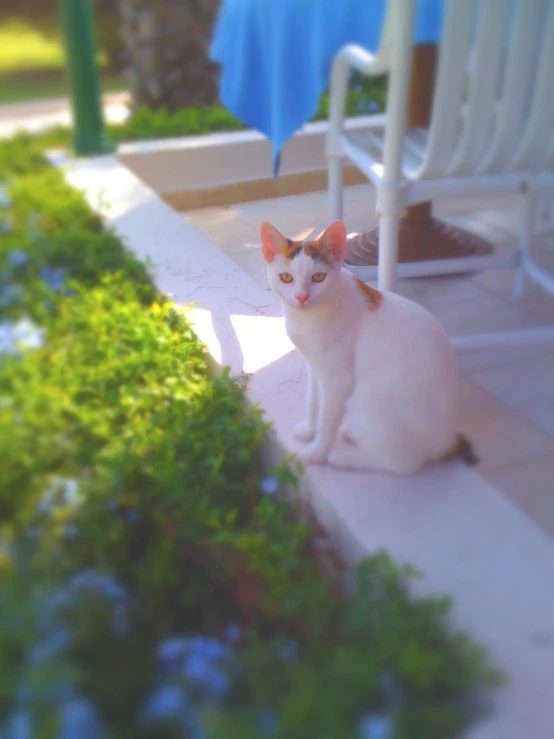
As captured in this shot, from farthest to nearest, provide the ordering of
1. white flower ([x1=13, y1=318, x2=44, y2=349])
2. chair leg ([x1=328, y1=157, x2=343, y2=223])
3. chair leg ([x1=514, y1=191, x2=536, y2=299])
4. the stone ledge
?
chair leg ([x1=328, y1=157, x2=343, y2=223]) < chair leg ([x1=514, y1=191, x2=536, y2=299]) < white flower ([x1=13, y1=318, x2=44, y2=349]) < the stone ledge

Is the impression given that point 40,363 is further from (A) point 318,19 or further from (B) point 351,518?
(A) point 318,19

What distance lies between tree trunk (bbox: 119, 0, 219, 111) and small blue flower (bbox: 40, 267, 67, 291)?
10.6 feet

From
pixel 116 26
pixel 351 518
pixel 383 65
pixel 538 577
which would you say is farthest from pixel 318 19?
pixel 116 26

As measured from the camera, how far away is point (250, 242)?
3.48 metres

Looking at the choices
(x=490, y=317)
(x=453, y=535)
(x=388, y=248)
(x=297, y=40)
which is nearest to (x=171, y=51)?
(x=297, y=40)

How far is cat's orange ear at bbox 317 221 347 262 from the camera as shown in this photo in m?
1.53

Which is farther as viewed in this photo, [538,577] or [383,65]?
[383,65]

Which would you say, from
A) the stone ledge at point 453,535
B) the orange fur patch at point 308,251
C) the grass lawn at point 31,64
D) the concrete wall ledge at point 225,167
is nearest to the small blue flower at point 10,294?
the stone ledge at point 453,535

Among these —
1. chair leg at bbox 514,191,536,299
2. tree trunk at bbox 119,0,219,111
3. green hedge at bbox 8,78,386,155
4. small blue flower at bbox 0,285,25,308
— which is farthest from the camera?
tree trunk at bbox 119,0,219,111

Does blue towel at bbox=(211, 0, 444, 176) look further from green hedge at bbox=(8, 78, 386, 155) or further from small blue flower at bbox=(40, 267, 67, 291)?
green hedge at bbox=(8, 78, 386, 155)

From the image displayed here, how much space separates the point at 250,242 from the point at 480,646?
8.36ft

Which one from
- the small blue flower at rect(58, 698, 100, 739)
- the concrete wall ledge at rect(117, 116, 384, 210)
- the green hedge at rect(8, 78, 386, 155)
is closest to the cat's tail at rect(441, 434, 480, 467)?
the small blue flower at rect(58, 698, 100, 739)

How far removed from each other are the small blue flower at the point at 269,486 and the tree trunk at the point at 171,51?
4.44 m

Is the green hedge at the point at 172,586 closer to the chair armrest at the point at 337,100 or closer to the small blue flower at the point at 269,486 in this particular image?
the small blue flower at the point at 269,486
